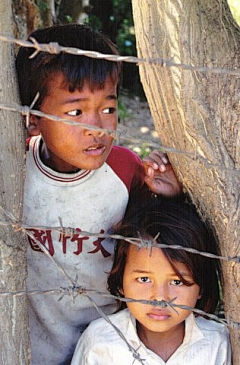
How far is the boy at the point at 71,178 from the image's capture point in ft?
6.39

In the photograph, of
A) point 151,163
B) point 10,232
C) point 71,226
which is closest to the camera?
point 10,232

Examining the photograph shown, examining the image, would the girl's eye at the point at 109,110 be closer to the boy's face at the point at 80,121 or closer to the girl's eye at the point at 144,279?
the boy's face at the point at 80,121

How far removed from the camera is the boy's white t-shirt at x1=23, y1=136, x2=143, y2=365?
6.95 feet

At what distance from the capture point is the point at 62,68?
6.42ft

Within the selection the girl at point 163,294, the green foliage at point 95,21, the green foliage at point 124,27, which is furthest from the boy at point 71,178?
the green foliage at point 124,27

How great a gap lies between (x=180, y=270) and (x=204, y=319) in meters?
0.26

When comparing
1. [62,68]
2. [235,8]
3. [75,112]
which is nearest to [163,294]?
[75,112]

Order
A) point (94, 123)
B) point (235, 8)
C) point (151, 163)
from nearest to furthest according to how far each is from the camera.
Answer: point (94, 123), point (151, 163), point (235, 8)

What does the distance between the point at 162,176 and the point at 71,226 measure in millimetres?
322

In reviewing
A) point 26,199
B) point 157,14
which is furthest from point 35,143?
point 157,14

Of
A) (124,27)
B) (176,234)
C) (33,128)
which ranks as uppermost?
(124,27)

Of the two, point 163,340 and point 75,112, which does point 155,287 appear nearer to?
point 163,340

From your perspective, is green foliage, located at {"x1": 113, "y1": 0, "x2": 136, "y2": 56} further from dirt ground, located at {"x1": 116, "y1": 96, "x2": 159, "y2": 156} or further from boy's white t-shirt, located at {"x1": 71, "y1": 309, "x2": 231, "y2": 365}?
boy's white t-shirt, located at {"x1": 71, "y1": 309, "x2": 231, "y2": 365}

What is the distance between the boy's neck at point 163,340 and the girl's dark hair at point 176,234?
0.46 ft
